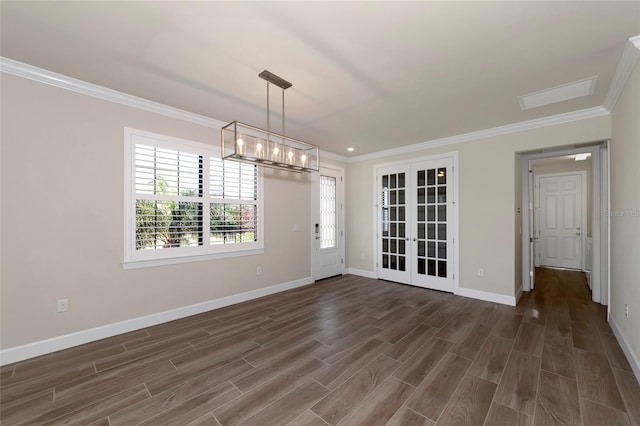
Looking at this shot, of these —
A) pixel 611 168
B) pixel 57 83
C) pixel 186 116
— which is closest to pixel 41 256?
pixel 57 83

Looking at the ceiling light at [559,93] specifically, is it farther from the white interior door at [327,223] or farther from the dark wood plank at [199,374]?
the dark wood plank at [199,374]

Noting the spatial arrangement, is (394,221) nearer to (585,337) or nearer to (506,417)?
(585,337)

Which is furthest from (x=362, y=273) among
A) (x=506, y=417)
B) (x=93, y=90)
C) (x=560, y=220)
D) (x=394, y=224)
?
(x=93, y=90)

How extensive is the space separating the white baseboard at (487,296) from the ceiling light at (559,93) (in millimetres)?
2739

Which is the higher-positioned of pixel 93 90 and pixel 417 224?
pixel 93 90

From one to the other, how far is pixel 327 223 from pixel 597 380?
14.0 ft

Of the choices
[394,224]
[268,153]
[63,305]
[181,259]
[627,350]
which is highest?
[268,153]

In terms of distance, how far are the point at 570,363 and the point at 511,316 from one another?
117cm

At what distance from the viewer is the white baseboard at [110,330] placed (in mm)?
2484

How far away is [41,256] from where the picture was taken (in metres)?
2.60

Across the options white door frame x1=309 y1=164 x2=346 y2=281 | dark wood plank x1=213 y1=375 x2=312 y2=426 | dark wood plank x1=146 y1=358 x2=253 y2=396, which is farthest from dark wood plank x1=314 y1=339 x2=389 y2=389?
white door frame x1=309 y1=164 x2=346 y2=281

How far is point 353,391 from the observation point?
2.07 metres

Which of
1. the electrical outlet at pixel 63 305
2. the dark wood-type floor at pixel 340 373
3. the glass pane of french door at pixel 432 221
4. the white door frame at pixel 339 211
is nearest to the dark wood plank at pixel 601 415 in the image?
the dark wood-type floor at pixel 340 373

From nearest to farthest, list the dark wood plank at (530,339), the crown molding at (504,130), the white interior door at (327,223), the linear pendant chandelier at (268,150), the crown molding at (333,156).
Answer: the linear pendant chandelier at (268,150) → the dark wood plank at (530,339) → the crown molding at (504,130) → the white interior door at (327,223) → the crown molding at (333,156)
